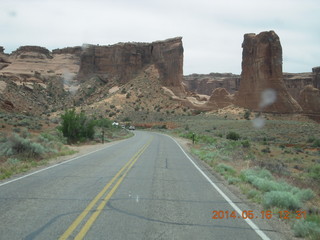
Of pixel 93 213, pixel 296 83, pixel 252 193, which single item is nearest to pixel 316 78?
pixel 296 83

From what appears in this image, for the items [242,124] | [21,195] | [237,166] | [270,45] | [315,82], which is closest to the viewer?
[21,195]

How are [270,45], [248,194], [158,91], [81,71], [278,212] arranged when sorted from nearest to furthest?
1. [278,212]
2. [248,194]
3. [270,45]
4. [158,91]
5. [81,71]

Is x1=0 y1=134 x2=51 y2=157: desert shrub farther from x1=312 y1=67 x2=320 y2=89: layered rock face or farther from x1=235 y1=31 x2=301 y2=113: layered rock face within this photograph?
x1=312 y1=67 x2=320 y2=89: layered rock face

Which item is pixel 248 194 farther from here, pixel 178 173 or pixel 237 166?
pixel 237 166

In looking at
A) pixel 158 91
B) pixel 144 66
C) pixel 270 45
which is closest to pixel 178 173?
pixel 270 45

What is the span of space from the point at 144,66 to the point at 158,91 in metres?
14.1

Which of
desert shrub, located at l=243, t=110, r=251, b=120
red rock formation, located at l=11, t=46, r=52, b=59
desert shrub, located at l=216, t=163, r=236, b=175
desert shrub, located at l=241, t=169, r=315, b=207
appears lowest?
desert shrub, located at l=216, t=163, r=236, b=175

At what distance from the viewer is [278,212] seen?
753cm

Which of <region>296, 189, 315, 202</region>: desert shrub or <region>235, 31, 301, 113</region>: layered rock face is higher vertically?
<region>235, 31, 301, 113</region>: layered rock face
